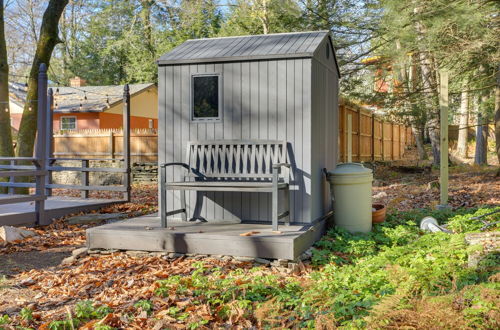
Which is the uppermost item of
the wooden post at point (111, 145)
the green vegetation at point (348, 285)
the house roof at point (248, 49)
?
the house roof at point (248, 49)

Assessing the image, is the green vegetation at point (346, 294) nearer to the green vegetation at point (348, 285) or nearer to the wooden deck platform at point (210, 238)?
the green vegetation at point (348, 285)

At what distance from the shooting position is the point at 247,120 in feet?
21.7

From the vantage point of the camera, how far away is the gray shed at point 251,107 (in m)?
6.37

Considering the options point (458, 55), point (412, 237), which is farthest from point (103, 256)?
point (458, 55)

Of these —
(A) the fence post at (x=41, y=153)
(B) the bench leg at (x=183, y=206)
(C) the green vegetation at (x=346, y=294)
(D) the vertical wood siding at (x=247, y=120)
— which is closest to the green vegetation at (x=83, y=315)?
(C) the green vegetation at (x=346, y=294)

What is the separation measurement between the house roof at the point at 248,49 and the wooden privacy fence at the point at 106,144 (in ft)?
34.7

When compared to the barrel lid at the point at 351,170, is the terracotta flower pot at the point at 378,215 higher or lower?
lower

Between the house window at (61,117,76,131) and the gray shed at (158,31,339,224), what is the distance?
20122mm

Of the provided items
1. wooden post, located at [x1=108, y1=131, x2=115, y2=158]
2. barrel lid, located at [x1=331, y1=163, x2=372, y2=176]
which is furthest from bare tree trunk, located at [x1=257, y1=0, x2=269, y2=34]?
barrel lid, located at [x1=331, y1=163, x2=372, y2=176]

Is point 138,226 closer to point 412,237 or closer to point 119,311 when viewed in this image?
point 119,311

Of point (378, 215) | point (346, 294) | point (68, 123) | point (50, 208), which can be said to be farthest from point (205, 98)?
point (68, 123)

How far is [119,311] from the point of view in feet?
12.9

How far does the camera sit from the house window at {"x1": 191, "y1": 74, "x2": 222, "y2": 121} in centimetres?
678

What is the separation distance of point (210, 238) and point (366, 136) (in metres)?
13.1
